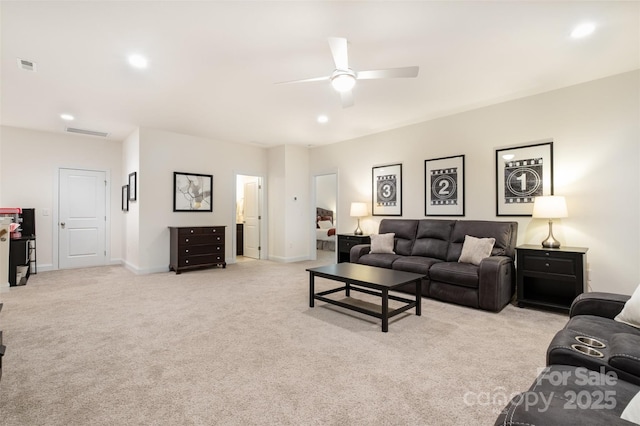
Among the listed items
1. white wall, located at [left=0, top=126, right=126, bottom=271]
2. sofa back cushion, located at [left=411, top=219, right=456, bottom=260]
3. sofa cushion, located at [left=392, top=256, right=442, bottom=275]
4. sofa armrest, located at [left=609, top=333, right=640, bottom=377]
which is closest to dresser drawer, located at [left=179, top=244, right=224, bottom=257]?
white wall, located at [left=0, top=126, right=126, bottom=271]

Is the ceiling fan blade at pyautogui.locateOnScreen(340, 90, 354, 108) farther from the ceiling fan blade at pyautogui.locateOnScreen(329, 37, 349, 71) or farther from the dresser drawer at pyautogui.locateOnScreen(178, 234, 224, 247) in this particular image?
the dresser drawer at pyautogui.locateOnScreen(178, 234, 224, 247)

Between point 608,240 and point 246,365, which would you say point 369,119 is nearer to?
point 608,240

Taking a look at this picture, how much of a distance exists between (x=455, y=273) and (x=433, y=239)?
99cm

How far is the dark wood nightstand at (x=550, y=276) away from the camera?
131 inches

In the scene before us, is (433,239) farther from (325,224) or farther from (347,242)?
(325,224)

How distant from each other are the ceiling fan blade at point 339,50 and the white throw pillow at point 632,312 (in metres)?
2.49

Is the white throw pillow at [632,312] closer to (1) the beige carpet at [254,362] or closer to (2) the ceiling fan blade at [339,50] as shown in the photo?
(1) the beige carpet at [254,362]

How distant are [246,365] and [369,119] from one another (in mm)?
4211

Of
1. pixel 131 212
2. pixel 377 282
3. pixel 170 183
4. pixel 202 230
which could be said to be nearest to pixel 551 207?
pixel 377 282

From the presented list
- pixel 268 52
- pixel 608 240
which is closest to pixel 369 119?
pixel 268 52

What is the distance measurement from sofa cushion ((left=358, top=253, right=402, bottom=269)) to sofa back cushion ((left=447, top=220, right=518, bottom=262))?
79cm

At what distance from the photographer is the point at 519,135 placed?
4.16 metres

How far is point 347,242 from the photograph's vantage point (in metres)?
5.80

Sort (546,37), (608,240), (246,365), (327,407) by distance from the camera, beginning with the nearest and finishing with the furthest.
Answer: (327,407) < (246,365) < (546,37) < (608,240)
